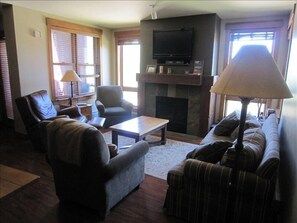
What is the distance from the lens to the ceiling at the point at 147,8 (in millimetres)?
3467

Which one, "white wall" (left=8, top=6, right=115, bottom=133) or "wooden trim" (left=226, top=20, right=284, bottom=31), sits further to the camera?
"wooden trim" (left=226, top=20, right=284, bottom=31)

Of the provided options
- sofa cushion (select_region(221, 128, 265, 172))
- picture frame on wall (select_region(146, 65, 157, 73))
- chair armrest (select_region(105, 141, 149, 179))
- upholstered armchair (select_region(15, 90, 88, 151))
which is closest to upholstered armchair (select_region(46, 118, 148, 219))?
chair armrest (select_region(105, 141, 149, 179))

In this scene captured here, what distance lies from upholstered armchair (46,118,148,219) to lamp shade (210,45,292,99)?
3.56 feet

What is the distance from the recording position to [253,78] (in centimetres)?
123

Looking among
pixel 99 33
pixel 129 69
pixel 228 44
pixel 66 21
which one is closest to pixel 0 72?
pixel 66 21

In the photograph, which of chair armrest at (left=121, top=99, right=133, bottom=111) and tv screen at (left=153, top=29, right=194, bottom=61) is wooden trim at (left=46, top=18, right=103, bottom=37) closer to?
tv screen at (left=153, top=29, right=194, bottom=61)

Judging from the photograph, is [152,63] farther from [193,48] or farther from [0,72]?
[0,72]

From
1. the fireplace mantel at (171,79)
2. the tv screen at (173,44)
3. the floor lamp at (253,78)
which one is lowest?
the fireplace mantel at (171,79)

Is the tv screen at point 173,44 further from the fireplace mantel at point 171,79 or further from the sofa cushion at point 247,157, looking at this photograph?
the sofa cushion at point 247,157

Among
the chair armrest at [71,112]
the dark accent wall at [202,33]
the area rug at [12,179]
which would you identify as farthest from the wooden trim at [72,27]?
the area rug at [12,179]

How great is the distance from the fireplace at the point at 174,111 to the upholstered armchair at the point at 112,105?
0.71 meters

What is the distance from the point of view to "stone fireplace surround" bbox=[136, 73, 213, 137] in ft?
14.3

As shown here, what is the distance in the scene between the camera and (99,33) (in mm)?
5570

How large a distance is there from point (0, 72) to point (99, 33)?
8.08 feet
